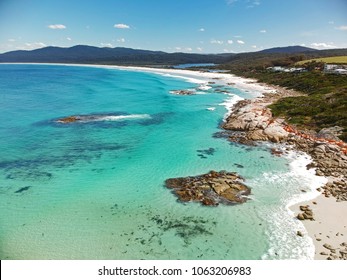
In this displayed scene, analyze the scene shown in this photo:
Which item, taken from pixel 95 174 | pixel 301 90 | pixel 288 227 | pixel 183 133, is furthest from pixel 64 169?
pixel 301 90

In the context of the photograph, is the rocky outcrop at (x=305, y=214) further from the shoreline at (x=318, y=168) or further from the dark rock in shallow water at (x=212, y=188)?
the dark rock in shallow water at (x=212, y=188)

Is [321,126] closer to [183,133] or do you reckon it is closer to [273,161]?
[273,161]

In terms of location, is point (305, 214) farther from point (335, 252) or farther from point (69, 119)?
point (69, 119)

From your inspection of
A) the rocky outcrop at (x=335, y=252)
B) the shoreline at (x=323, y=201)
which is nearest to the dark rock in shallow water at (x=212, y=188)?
the shoreline at (x=323, y=201)

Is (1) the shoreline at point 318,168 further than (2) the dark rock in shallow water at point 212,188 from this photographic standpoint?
No

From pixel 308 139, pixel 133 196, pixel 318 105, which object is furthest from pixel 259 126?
pixel 133 196

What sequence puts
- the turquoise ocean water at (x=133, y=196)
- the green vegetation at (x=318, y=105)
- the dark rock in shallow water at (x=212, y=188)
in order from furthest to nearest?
the green vegetation at (x=318, y=105), the dark rock in shallow water at (x=212, y=188), the turquoise ocean water at (x=133, y=196)

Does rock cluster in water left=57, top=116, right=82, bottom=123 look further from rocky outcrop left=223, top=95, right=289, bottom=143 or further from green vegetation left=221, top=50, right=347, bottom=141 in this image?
green vegetation left=221, top=50, right=347, bottom=141
